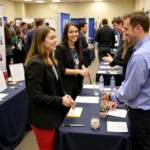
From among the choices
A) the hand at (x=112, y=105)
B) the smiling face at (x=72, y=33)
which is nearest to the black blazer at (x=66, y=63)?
the smiling face at (x=72, y=33)

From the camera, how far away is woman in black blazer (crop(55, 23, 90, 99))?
7.69 ft

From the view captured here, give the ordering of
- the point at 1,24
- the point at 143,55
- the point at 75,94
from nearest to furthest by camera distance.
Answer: the point at 143,55, the point at 75,94, the point at 1,24

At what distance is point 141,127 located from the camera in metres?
1.43

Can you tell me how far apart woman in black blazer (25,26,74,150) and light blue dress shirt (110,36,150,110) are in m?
0.46

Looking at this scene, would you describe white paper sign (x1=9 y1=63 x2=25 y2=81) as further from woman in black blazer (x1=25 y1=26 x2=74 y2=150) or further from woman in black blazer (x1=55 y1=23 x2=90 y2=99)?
woman in black blazer (x1=25 y1=26 x2=74 y2=150)

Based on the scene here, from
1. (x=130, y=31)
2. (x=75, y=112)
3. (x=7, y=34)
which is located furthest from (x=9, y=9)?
(x=130, y=31)

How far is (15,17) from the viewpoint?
561 inches

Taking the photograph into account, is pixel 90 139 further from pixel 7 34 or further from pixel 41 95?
pixel 7 34

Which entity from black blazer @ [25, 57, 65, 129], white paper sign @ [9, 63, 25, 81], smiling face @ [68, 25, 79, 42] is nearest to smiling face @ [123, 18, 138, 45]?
black blazer @ [25, 57, 65, 129]

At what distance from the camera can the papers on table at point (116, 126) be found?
159 centimetres

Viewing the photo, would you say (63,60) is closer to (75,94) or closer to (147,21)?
(75,94)

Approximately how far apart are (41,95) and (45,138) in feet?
1.14

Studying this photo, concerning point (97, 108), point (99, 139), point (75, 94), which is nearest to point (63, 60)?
point (75, 94)

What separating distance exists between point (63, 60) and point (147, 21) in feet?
3.78
